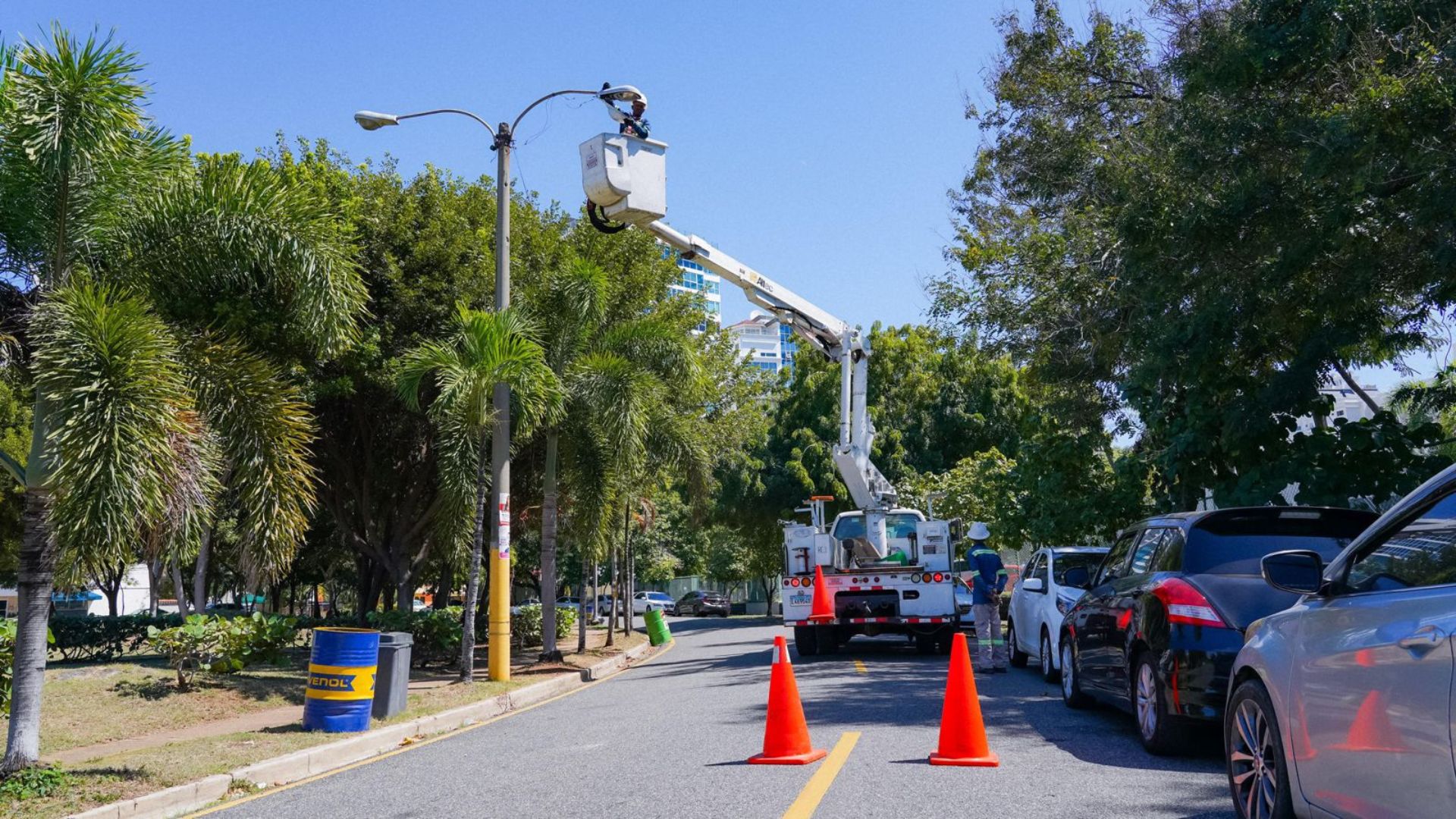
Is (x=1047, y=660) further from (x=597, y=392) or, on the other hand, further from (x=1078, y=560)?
(x=597, y=392)

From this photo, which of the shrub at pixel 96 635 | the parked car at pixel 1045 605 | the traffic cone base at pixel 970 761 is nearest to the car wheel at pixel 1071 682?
the parked car at pixel 1045 605

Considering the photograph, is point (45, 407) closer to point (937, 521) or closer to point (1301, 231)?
point (1301, 231)

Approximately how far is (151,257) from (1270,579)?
8.72 m

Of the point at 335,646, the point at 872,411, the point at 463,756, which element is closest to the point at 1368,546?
the point at 463,756

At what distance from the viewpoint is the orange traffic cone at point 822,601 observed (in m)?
18.1

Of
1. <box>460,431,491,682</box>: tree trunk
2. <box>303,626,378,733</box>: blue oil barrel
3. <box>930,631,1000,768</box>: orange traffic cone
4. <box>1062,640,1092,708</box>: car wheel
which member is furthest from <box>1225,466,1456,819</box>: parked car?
<box>460,431,491,682</box>: tree trunk

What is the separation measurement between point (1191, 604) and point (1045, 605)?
6.53 m

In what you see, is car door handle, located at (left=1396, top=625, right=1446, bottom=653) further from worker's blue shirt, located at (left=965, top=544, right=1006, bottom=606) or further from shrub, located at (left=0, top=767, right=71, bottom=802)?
worker's blue shirt, located at (left=965, top=544, right=1006, bottom=606)

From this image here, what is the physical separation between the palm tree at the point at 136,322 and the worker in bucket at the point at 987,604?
27.7 ft

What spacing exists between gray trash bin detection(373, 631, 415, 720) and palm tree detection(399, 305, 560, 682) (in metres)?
3.44

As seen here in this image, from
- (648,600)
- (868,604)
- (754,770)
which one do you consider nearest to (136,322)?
(754,770)

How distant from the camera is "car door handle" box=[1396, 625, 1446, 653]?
3881 mm

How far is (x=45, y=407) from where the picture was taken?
344 inches

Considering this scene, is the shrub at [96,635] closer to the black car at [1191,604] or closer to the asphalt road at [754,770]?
the asphalt road at [754,770]
